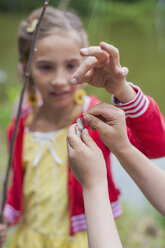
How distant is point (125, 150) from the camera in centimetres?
64

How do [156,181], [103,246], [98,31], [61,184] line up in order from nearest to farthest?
[103,246] < [156,181] < [98,31] < [61,184]

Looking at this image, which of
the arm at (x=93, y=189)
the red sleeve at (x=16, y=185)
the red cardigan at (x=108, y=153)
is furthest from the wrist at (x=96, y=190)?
the red sleeve at (x=16, y=185)

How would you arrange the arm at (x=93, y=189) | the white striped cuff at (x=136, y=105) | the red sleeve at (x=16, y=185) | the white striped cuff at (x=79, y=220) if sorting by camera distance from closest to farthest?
1. the arm at (x=93, y=189)
2. the white striped cuff at (x=136, y=105)
3. the white striped cuff at (x=79, y=220)
4. the red sleeve at (x=16, y=185)

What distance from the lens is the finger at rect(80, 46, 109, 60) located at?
0.57 metres

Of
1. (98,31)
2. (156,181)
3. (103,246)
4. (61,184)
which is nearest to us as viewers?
(103,246)

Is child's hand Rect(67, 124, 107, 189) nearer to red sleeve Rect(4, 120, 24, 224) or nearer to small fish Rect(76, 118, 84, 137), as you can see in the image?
small fish Rect(76, 118, 84, 137)

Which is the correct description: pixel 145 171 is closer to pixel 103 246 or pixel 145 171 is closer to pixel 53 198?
pixel 103 246

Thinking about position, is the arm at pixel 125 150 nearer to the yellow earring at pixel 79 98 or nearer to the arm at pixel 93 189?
the arm at pixel 93 189

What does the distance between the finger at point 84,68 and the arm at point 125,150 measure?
6cm

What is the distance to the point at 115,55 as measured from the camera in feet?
1.98

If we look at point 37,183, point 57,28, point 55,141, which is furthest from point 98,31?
point 37,183

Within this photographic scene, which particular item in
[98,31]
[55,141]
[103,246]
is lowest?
[55,141]

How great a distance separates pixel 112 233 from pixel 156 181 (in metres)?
0.15

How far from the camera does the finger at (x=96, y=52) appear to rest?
0.57 meters
